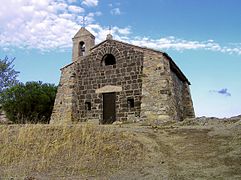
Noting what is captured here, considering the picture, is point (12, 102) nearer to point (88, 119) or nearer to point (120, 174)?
point (88, 119)

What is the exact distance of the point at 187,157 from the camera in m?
6.69

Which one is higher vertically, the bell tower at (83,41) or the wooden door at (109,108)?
the bell tower at (83,41)

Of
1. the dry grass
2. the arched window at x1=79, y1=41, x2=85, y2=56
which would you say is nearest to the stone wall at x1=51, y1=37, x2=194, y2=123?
the arched window at x1=79, y1=41, x2=85, y2=56

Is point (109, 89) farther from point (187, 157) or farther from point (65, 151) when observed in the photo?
point (187, 157)

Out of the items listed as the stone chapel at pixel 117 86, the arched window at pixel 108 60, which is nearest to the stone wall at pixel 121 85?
the stone chapel at pixel 117 86

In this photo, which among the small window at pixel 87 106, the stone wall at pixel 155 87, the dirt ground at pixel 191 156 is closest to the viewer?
the dirt ground at pixel 191 156

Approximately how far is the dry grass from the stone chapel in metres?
6.54

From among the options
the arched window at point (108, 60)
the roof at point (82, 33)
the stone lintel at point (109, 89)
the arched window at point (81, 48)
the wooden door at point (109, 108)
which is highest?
the roof at point (82, 33)

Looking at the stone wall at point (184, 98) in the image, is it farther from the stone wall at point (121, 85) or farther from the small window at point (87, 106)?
the small window at point (87, 106)

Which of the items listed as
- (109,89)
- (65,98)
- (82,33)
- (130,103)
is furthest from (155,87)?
(82,33)

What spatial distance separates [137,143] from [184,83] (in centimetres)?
1406

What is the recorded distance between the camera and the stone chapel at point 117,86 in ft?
49.3

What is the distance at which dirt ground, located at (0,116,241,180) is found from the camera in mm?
5512

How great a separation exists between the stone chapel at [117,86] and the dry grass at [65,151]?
654cm
